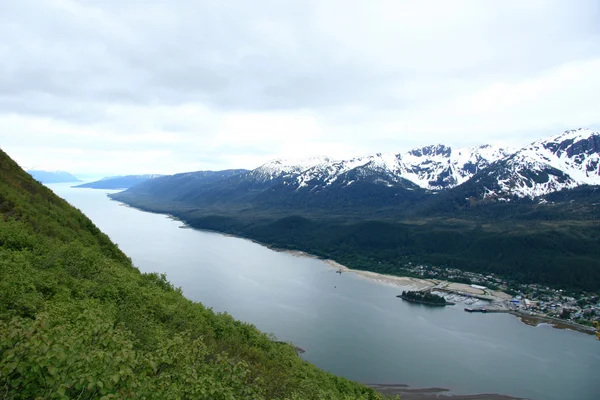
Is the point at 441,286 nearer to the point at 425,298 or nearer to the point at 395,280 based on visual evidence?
the point at 395,280

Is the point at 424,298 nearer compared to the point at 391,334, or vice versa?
the point at 391,334

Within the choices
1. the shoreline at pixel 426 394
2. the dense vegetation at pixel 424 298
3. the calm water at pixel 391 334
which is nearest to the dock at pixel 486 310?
the calm water at pixel 391 334

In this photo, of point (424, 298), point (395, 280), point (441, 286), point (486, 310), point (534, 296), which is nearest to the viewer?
point (486, 310)

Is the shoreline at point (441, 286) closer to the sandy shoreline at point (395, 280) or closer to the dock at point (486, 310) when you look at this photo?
the sandy shoreline at point (395, 280)

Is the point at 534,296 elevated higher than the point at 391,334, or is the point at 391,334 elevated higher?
the point at 534,296

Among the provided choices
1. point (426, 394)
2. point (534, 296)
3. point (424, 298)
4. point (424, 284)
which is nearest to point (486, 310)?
point (424, 298)

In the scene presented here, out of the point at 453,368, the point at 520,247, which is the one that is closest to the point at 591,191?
the point at 520,247

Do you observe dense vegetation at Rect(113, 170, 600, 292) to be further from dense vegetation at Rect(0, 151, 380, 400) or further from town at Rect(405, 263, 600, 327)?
dense vegetation at Rect(0, 151, 380, 400)

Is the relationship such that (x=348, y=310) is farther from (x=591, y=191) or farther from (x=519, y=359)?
(x=591, y=191)
